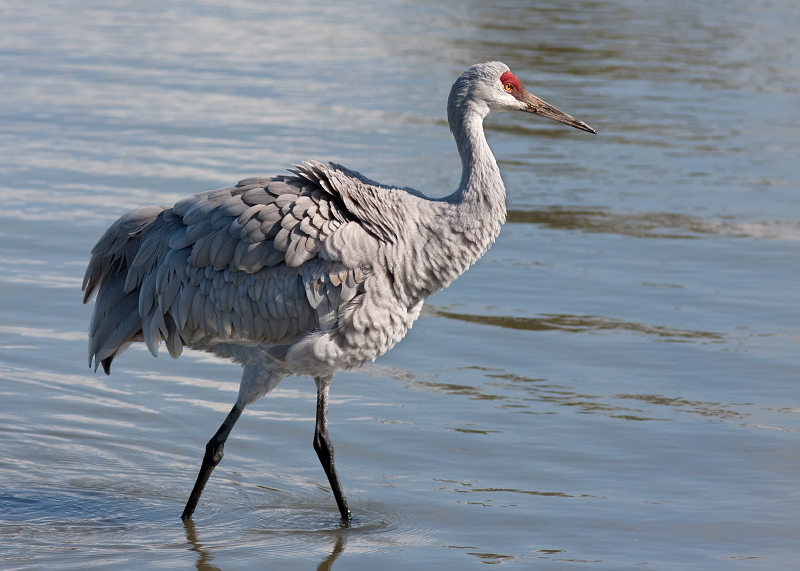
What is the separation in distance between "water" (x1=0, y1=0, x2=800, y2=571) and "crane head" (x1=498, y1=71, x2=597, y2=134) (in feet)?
6.51

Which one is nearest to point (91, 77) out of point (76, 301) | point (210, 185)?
point (210, 185)

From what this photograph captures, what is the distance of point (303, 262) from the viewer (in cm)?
541

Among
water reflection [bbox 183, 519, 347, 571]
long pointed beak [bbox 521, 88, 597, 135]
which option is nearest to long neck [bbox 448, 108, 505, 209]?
long pointed beak [bbox 521, 88, 597, 135]

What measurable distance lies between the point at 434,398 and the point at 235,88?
9661mm

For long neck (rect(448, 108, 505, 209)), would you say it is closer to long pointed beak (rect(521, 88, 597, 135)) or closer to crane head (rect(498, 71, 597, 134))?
crane head (rect(498, 71, 597, 134))

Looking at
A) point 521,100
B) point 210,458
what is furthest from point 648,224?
point 210,458

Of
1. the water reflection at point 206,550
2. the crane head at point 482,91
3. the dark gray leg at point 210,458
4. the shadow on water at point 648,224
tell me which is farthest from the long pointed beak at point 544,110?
the shadow on water at point 648,224

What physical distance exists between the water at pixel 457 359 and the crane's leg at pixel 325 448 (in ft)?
0.58

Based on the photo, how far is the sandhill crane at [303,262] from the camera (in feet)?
17.8

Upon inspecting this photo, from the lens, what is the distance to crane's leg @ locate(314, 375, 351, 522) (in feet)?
19.1

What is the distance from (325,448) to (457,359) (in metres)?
2.12

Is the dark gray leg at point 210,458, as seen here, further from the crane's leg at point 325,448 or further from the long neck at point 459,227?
the long neck at point 459,227

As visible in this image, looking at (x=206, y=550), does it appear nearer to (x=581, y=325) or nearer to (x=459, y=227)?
(x=459, y=227)

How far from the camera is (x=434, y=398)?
7.29 metres
